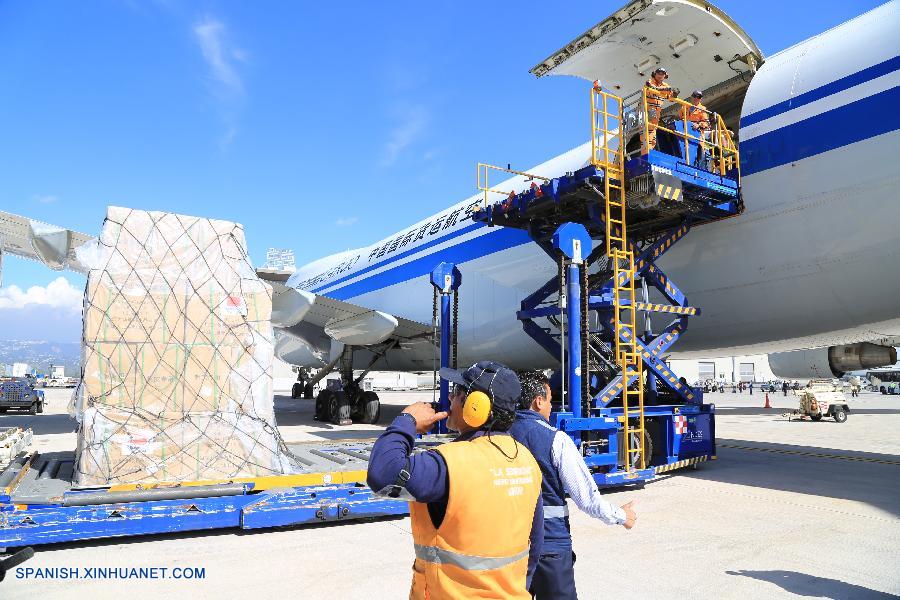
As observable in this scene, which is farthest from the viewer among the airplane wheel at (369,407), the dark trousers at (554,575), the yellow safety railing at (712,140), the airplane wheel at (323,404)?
the airplane wheel at (323,404)

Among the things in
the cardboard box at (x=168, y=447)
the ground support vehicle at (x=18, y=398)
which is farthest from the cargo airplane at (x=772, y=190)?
the ground support vehicle at (x=18, y=398)

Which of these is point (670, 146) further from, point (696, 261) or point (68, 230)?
point (68, 230)

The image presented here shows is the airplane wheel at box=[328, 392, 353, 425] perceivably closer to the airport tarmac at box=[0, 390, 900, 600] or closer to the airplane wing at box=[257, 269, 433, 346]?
the airplane wing at box=[257, 269, 433, 346]

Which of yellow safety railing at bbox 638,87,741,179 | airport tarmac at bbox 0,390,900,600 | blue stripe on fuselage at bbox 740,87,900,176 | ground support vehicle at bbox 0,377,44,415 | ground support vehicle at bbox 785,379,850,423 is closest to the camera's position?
airport tarmac at bbox 0,390,900,600

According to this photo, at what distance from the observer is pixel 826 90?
7195 mm

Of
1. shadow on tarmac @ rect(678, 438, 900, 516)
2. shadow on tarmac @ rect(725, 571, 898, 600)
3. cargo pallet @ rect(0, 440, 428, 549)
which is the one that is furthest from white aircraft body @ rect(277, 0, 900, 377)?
cargo pallet @ rect(0, 440, 428, 549)

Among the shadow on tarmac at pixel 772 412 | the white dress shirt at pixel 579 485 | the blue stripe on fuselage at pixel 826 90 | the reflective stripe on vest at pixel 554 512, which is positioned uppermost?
the blue stripe on fuselage at pixel 826 90

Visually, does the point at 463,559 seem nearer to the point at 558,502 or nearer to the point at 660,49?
the point at 558,502

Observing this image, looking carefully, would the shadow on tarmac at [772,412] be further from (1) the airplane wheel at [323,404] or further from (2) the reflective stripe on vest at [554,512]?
(2) the reflective stripe on vest at [554,512]

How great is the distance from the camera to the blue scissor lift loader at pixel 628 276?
290 inches

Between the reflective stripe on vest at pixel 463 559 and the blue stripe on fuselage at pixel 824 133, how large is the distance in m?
6.83

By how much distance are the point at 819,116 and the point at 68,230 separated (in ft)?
29.0

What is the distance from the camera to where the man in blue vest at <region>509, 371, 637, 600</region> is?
2629 mm

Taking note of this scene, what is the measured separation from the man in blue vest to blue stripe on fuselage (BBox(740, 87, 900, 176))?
6.00m
